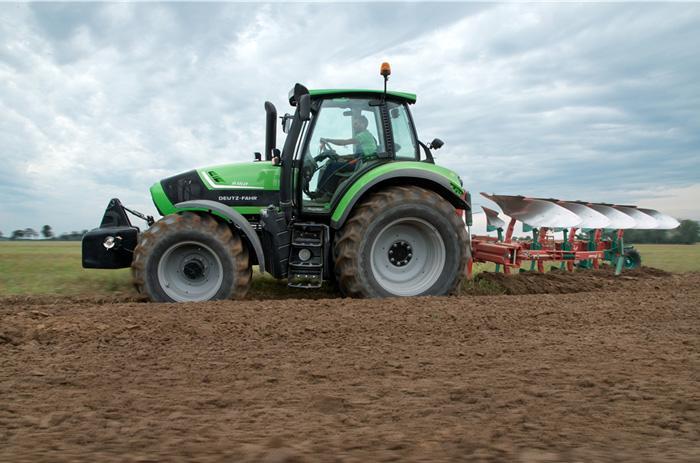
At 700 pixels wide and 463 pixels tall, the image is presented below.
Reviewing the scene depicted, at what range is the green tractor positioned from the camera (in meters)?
5.37

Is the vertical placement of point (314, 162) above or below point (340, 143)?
below

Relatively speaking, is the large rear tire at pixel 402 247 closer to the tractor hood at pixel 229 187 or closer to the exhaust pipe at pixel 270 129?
the tractor hood at pixel 229 187

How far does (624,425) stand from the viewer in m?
2.24

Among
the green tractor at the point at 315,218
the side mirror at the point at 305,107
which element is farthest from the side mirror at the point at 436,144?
the side mirror at the point at 305,107

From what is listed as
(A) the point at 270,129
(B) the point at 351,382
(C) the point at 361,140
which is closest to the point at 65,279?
(A) the point at 270,129

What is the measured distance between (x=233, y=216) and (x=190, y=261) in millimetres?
661

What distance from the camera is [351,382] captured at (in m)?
2.92

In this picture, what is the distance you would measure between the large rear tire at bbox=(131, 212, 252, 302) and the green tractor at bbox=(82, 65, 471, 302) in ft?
0.03

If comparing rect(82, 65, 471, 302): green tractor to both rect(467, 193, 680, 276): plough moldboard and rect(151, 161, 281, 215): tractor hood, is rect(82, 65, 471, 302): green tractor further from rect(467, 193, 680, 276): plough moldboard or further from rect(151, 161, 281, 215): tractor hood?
rect(467, 193, 680, 276): plough moldboard

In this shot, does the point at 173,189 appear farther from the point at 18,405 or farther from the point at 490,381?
the point at 490,381

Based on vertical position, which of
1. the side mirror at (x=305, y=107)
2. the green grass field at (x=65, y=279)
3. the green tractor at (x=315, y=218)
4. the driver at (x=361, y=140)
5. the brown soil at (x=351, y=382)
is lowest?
the brown soil at (x=351, y=382)

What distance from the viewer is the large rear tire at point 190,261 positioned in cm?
525

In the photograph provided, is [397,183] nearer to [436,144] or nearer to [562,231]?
[436,144]

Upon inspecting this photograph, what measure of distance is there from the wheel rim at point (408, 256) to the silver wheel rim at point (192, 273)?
1719 millimetres
